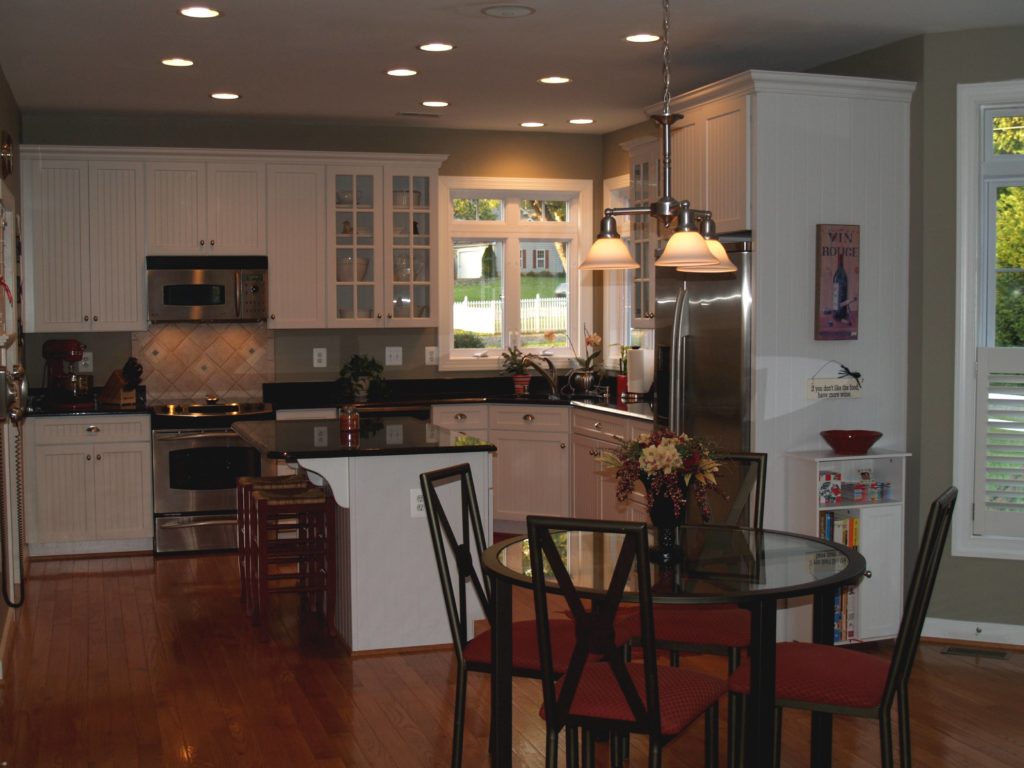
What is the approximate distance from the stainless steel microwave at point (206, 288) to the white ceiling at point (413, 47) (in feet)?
3.01

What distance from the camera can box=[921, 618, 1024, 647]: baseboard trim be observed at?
496 centimetres

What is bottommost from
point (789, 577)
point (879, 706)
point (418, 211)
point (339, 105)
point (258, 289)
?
point (879, 706)

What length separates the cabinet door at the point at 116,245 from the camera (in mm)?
6812

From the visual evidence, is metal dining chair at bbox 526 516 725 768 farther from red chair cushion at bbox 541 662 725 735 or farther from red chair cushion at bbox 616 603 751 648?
red chair cushion at bbox 616 603 751 648

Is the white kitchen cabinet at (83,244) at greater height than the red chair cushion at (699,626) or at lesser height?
greater

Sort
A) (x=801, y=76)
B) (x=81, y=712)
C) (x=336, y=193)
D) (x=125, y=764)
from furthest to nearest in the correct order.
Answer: (x=336, y=193) → (x=801, y=76) → (x=81, y=712) → (x=125, y=764)

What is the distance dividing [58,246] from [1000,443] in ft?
17.1

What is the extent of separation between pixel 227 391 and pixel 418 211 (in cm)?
167

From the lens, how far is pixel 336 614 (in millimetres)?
5098

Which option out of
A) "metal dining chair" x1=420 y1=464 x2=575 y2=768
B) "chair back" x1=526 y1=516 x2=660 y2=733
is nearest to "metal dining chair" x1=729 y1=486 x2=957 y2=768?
"chair back" x1=526 y1=516 x2=660 y2=733

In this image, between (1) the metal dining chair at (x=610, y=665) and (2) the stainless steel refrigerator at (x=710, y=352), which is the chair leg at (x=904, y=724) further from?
(2) the stainless steel refrigerator at (x=710, y=352)

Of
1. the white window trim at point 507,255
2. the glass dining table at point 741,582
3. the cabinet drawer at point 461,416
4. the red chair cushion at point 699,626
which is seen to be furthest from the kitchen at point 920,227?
the glass dining table at point 741,582

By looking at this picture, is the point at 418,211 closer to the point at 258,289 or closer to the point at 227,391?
the point at 258,289

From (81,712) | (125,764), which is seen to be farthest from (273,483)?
(125,764)
